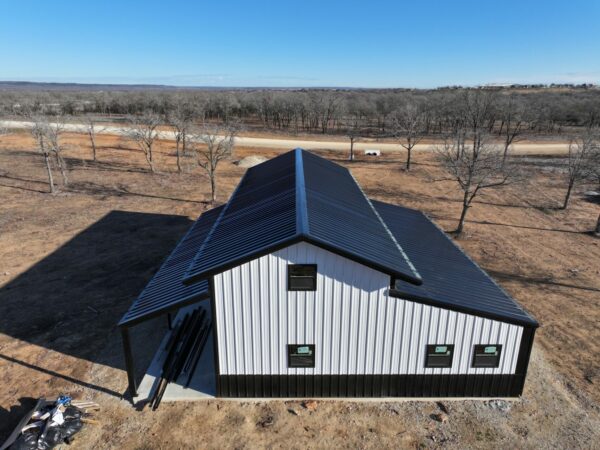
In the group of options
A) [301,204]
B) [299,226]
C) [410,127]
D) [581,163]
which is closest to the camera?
[299,226]

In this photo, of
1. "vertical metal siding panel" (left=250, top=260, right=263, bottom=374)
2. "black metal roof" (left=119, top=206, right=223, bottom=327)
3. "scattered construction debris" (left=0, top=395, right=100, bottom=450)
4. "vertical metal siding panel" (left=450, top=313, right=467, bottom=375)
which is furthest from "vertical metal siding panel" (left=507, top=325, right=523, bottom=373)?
"scattered construction debris" (left=0, top=395, right=100, bottom=450)

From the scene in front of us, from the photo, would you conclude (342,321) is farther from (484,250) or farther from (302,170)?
(484,250)

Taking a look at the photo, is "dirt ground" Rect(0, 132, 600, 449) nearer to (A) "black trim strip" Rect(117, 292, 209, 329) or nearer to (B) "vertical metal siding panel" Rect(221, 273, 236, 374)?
(B) "vertical metal siding panel" Rect(221, 273, 236, 374)

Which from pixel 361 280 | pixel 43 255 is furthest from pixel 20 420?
pixel 43 255

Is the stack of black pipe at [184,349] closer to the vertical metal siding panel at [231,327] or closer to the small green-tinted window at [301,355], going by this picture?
the vertical metal siding panel at [231,327]

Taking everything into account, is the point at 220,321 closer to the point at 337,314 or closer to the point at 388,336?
the point at 337,314

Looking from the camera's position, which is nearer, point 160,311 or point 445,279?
point 160,311

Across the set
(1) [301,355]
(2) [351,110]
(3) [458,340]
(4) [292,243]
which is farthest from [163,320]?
(2) [351,110]
